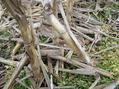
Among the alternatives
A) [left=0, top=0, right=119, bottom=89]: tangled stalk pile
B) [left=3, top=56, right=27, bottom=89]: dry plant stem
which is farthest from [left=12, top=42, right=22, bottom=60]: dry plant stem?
[left=3, top=56, right=27, bottom=89]: dry plant stem

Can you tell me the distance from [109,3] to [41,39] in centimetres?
61

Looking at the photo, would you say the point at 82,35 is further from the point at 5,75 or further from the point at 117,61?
the point at 5,75

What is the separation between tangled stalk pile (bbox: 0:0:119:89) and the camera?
4.06 ft

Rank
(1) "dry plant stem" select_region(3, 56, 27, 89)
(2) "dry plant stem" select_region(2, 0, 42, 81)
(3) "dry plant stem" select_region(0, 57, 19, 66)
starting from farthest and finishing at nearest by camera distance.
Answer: (3) "dry plant stem" select_region(0, 57, 19, 66) → (1) "dry plant stem" select_region(3, 56, 27, 89) → (2) "dry plant stem" select_region(2, 0, 42, 81)

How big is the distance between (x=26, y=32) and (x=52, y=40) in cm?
46

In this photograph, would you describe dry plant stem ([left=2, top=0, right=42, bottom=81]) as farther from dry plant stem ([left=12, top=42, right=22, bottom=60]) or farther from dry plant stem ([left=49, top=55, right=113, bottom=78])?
dry plant stem ([left=12, top=42, right=22, bottom=60])

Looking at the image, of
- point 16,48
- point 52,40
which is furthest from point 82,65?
point 16,48

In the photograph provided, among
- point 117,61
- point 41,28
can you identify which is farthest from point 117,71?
point 41,28

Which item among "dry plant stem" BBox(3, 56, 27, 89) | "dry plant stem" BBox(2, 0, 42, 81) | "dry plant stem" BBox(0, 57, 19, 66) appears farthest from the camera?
"dry plant stem" BBox(0, 57, 19, 66)

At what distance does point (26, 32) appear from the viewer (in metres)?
1.28

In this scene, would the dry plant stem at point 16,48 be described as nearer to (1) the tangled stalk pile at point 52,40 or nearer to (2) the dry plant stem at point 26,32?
(1) the tangled stalk pile at point 52,40

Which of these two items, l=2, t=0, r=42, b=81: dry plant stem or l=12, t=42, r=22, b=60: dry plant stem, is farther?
l=12, t=42, r=22, b=60: dry plant stem

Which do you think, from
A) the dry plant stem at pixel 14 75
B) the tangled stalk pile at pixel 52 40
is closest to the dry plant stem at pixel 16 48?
the tangled stalk pile at pixel 52 40

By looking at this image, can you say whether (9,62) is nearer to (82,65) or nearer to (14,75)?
(14,75)
